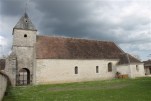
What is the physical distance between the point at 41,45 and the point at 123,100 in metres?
23.1

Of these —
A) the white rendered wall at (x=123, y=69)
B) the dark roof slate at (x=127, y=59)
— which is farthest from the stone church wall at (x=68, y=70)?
the dark roof slate at (x=127, y=59)

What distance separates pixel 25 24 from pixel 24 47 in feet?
12.6

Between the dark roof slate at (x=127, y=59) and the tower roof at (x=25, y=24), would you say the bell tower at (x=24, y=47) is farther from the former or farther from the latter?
the dark roof slate at (x=127, y=59)

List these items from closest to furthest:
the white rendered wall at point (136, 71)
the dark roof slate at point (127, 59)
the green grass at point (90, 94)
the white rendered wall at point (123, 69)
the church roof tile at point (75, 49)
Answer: the green grass at point (90, 94) → the church roof tile at point (75, 49) → the white rendered wall at point (123, 69) → the white rendered wall at point (136, 71) → the dark roof slate at point (127, 59)

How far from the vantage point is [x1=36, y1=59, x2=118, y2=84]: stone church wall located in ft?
105

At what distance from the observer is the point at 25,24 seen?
34031 millimetres

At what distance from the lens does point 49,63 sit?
3253 centimetres

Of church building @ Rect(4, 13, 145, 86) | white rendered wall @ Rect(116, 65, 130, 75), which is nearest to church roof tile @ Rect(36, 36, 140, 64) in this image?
church building @ Rect(4, 13, 145, 86)

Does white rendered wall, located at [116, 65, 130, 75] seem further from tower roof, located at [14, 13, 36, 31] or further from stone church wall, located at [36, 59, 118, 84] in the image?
tower roof, located at [14, 13, 36, 31]

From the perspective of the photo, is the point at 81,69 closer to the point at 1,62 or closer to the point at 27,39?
the point at 27,39

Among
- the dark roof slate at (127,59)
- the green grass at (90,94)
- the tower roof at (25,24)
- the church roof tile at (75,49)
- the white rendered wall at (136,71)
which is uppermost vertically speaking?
the tower roof at (25,24)

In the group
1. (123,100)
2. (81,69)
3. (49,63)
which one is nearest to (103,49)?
(81,69)

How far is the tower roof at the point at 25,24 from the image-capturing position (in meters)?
33.5

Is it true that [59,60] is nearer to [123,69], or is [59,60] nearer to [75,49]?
[75,49]
